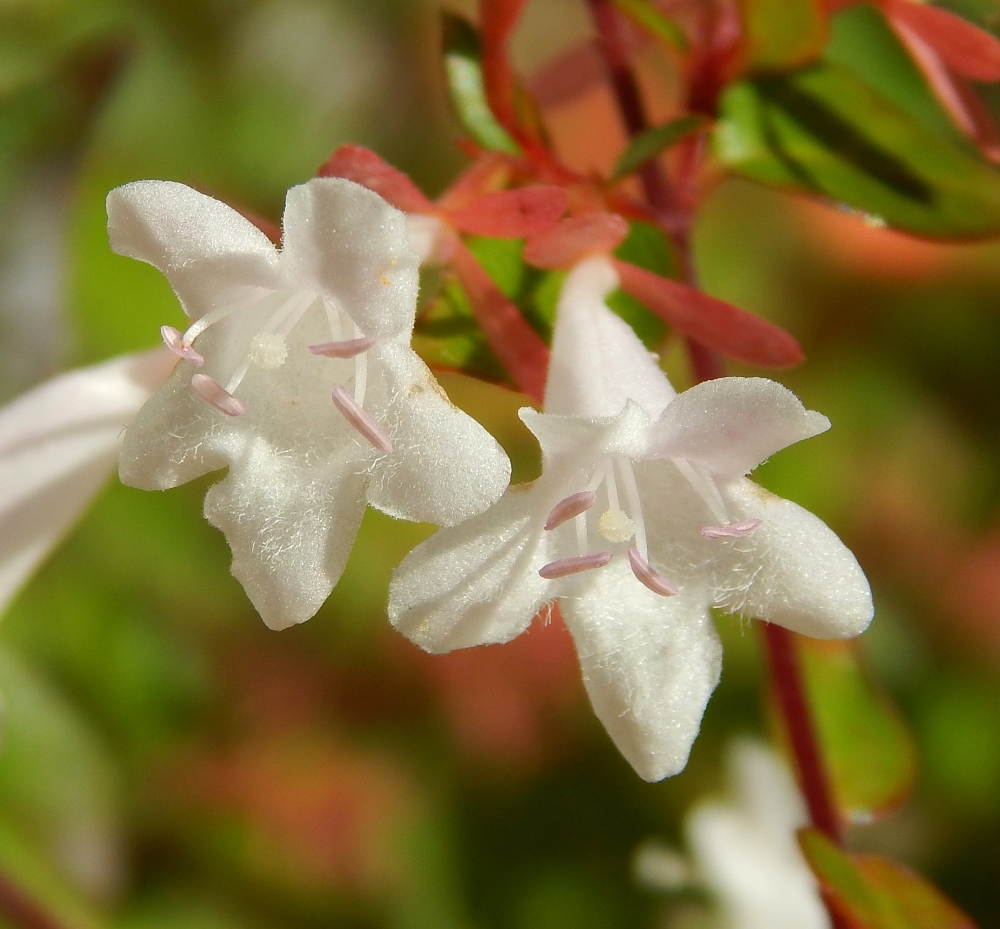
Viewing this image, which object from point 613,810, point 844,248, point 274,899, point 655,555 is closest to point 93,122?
point 655,555

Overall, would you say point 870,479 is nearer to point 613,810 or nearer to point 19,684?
point 613,810

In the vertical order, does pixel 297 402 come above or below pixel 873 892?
above

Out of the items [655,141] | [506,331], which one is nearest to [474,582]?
[506,331]

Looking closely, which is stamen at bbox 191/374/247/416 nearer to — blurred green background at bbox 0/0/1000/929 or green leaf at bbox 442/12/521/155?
green leaf at bbox 442/12/521/155

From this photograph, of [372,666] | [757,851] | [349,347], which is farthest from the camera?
[372,666]

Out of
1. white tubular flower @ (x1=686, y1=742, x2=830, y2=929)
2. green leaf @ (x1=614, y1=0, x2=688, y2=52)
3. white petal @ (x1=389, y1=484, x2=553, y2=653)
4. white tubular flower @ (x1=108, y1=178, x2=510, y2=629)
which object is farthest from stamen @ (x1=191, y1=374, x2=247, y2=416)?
white tubular flower @ (x1=686, y1=742, x2=830, y2=929)

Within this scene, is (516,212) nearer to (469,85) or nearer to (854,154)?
(469,85)
